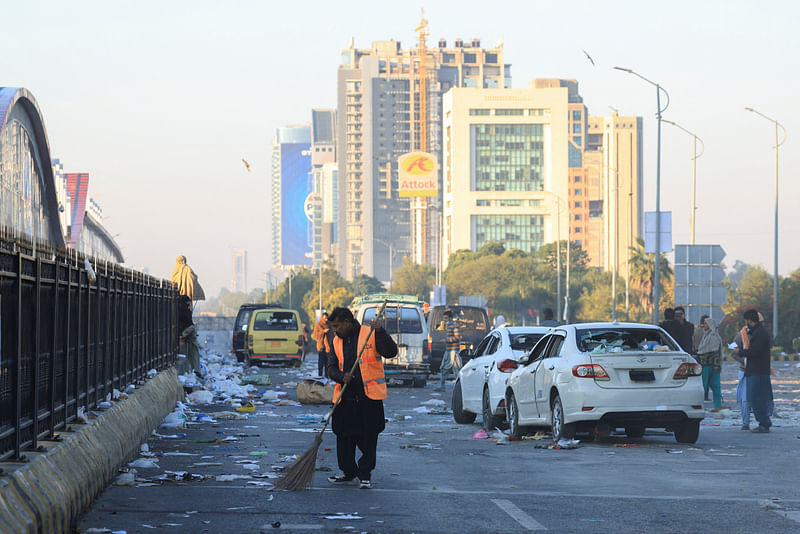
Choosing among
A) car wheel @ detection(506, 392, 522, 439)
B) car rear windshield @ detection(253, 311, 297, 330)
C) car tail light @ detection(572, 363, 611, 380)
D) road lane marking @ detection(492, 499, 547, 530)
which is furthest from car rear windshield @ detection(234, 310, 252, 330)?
road lane marking @ detection(492, 499, 547, 530)

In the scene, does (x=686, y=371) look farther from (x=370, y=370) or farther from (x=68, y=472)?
(x=68, y=472)

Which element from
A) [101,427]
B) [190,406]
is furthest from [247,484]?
[190,406]

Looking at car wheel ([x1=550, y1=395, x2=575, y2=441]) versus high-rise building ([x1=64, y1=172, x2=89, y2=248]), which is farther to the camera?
high-rise building ([x1=64, y1=172, x2=89, y2=248])

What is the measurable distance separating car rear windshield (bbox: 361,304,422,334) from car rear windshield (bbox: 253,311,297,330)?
43.7ft

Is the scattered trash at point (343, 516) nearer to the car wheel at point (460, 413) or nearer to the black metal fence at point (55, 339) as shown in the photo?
the black metal fence at point (55, 339)

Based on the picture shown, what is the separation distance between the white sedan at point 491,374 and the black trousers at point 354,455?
7.02 m

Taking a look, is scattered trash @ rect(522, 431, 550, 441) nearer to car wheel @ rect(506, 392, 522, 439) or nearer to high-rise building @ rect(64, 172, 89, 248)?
car wheel @ rect(506, 392, 522, 439)

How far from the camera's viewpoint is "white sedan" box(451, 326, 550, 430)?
19219 mm

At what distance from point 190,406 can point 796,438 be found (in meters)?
10.9

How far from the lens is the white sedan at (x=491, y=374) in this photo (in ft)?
Answer: 63.1

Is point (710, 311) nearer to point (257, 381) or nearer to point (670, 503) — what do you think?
point (257, 381)

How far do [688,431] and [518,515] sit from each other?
7.16m

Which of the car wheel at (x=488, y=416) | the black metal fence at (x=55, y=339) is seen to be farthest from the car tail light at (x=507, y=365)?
the black metal fence at (x=55, y=339)

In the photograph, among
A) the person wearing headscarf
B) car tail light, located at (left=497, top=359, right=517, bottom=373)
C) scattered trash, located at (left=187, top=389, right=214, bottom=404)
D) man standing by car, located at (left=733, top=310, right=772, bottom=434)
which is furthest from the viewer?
the person wearing headscarf
